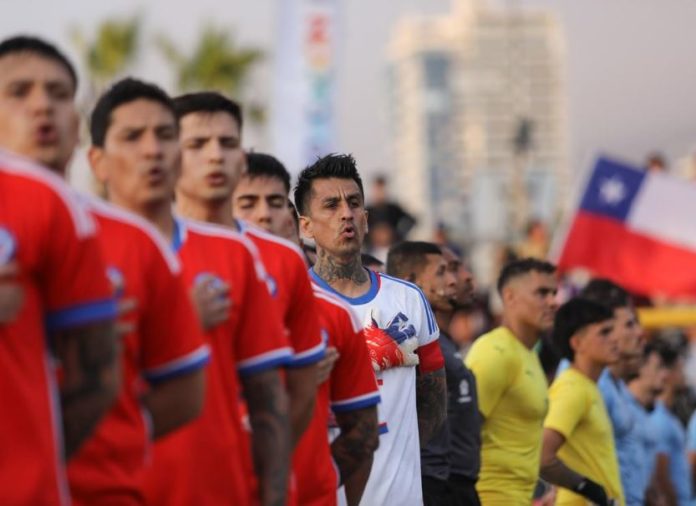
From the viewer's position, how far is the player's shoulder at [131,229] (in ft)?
15.8

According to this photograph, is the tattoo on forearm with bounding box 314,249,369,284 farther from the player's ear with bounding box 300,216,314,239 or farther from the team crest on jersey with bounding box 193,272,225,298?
the team crest on jersey with bounding box 193,272,225,298

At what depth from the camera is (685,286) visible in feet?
66.3

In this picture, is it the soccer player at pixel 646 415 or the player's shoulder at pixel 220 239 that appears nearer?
the player's shoulder at pixel 220 239

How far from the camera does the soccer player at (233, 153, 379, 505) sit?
6.39 metres

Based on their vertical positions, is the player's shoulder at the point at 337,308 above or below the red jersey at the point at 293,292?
below

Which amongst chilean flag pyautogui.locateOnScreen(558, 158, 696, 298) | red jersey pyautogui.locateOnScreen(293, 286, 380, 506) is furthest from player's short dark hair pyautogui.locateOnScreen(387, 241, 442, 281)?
chilean flag pyautogui.locateOnScreen(558, 158, 696, 298)

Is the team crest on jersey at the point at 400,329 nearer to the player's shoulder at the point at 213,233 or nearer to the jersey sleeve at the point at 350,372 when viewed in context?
the jersey sleeve at the point at 350,372

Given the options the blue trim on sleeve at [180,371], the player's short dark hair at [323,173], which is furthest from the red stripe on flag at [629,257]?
the blue trim on sleeve at [180,371]

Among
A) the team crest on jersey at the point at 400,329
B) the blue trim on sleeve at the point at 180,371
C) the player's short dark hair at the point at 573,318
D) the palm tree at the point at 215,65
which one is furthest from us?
the palm tree at the point at 215,65

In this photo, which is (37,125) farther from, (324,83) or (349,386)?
(324,83)

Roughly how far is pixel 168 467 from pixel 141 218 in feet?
2.30

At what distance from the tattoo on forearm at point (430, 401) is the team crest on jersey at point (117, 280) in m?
3.70

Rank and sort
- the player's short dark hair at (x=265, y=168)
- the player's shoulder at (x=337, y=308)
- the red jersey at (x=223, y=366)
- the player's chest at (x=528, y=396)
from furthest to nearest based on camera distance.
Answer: the player's chest at (x=528, y=396) → the player's short dark hair at (x=265, y=168) → the player's shoulder at (x=337, y=308) → the red jersey at (x=223, y=366)

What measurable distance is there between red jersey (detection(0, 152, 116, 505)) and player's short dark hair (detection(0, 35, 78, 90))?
49 cm
